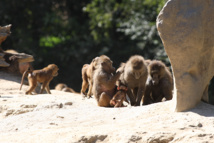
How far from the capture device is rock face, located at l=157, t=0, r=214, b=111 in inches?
203

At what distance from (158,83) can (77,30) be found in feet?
37.9

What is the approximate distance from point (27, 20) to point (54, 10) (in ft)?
4.58

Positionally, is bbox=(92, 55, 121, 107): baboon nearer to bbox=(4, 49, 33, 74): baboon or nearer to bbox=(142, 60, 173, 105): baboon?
bbox=(142, 60, 173, 105): baboon

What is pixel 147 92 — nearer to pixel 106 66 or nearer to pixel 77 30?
pixel 106 66

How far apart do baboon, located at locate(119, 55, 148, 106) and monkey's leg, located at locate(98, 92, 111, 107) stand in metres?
0.62

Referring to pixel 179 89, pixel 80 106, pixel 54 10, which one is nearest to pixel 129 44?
pixel 54 10

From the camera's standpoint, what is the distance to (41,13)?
62.6ft

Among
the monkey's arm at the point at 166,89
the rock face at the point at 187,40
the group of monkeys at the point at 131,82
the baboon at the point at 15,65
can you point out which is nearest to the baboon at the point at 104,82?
the group of monkeys at the point at 131,82

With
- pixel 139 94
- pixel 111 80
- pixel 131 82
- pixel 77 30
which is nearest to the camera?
pixel 111 80

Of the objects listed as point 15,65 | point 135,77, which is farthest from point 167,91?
point 15,65

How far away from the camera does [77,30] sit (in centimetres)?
1908

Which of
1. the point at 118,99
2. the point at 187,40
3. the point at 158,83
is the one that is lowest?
the point at 118,99

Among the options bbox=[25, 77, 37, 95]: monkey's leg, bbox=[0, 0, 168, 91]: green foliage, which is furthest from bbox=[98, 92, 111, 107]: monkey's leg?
bbox=[0, 0, 168, 91]: green foliage

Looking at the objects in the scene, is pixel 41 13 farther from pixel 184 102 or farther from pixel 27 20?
pixel 184 102
